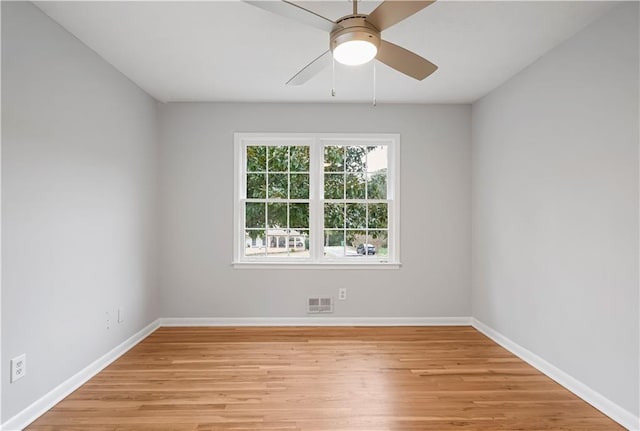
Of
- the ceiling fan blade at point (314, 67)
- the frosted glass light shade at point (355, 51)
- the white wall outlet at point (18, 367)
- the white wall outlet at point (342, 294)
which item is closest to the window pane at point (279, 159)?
the white wall outlet at point (342, 294)

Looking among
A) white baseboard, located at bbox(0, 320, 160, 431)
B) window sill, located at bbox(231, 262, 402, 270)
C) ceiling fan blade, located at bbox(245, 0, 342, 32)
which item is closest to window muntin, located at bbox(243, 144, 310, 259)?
window sill, located at bbox(231, 262, 402, 270)

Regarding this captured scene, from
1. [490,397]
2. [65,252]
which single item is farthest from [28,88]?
[490,397]

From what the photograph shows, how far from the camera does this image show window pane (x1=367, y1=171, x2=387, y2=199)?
4.40m

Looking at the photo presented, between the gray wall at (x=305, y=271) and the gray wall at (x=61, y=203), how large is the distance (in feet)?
1.90

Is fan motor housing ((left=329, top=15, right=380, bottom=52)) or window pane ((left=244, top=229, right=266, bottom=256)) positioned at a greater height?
fan motor housing ((left=329, top=15, right=380, bottom=52))

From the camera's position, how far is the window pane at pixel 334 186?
14.3 ft

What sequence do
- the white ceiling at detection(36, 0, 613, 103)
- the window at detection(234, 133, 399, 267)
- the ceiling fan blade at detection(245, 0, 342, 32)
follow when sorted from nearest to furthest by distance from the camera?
the ceiling fan blade at detection(245, 0, 342, 32) < the white ceiling at detection(36, 0, 613, 103) < the window at detection(234, 133, 399, 267)

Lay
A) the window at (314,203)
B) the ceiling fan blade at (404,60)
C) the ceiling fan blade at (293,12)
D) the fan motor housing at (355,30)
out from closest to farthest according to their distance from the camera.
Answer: the ceiling fan blade at (293,12) → the fan motor housing at (355,30) → the ceiling fan blade at (404,60) → the window at (314,203)

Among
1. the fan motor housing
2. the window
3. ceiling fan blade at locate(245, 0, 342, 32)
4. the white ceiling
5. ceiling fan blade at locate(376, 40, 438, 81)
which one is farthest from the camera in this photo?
the window

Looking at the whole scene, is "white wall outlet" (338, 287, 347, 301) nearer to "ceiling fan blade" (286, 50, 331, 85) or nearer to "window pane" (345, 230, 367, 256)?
"window pane" (345, 230, 367, 256)

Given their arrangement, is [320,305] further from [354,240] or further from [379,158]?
[379,158]

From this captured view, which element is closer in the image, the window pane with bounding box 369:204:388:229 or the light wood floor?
the light wood floor

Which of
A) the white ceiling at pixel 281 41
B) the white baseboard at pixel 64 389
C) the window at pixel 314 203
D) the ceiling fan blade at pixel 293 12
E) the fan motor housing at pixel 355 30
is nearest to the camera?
the ceiling fan blade at pixel 293 12

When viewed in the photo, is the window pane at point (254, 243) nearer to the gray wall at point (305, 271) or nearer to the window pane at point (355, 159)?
the gray wall at point (305, 271)
